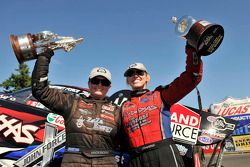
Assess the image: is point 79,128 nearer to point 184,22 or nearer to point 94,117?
point 94,117

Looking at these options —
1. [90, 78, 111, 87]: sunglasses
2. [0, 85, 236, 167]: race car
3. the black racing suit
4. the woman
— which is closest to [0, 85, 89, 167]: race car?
[0, 85, 236, 167]: race car

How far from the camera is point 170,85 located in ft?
11.1

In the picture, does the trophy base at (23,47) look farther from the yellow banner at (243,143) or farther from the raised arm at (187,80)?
the yellow banner at (243,143)

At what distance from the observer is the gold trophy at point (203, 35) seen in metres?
2.92

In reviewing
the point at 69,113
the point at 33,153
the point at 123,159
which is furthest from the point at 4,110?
the point at 123,159

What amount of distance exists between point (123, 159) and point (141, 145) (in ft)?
1.83

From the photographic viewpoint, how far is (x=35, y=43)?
3350mm

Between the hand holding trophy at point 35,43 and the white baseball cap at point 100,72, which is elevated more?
the hand holding trophy at point 35,43

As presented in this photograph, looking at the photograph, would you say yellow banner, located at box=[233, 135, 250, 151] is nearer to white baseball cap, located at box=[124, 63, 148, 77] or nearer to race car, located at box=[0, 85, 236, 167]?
race car, located at box=[0, 85, 236, 167]

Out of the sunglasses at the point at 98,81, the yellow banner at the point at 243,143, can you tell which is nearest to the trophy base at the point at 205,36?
the sunglasses at the point at 98,81

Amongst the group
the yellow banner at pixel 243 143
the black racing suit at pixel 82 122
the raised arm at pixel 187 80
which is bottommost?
the black racing suit at pixel 82 122

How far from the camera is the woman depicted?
3.18 m

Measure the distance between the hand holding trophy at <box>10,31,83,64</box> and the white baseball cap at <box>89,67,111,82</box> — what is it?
328mm

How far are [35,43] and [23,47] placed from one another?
0.55ft
